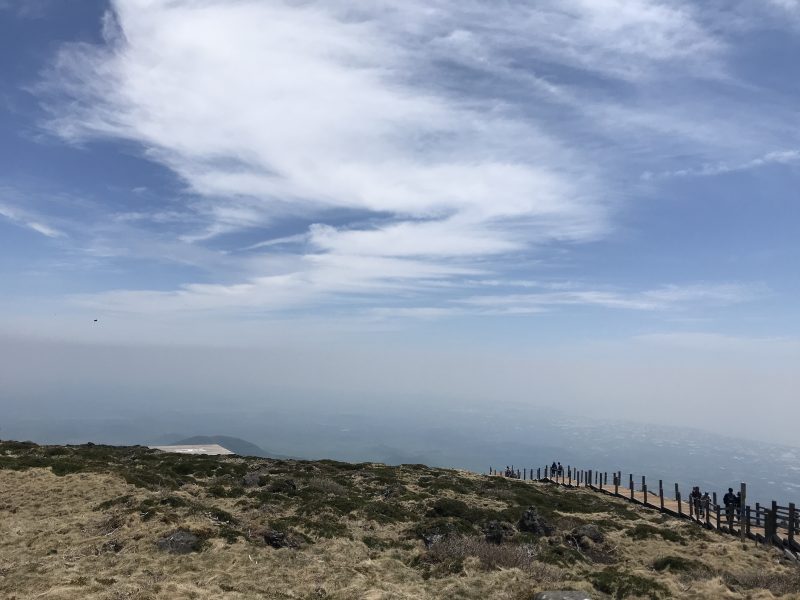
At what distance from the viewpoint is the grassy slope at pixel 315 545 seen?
52.9 ft

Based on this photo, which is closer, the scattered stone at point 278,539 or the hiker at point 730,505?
the scattered stone at point 278,539

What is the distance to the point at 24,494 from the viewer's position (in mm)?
24875

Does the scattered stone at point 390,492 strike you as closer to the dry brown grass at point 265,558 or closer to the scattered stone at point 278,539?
→ the dry brown grass at point 265,558

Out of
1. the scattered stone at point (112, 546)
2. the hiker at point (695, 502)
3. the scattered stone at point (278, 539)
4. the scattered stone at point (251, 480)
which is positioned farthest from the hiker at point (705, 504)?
the scattered stone at point (112, 546)

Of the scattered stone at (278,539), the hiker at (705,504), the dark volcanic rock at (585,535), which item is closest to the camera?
the scattered stone at (278,539)

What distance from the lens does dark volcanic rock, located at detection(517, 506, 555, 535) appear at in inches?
1022

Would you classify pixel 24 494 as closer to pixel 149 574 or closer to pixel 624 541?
pixel 149 574

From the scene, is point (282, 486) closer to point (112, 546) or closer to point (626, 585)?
point (112, 546)

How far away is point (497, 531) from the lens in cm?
2403

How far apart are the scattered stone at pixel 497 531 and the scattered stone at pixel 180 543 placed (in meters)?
12.8

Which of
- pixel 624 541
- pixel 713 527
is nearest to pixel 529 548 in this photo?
pixel 624 541

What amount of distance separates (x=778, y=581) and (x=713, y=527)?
16786 mm

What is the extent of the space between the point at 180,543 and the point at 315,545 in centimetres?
537

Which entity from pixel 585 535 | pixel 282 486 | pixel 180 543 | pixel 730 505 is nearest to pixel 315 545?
pixel 180 543
